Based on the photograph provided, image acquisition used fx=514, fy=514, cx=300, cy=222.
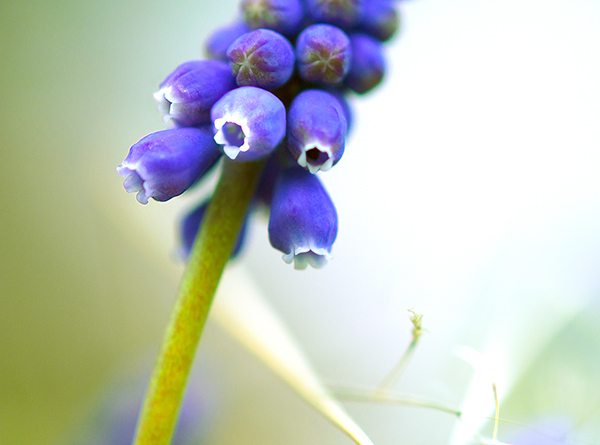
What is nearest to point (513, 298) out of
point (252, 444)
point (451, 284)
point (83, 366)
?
point (451, 284)

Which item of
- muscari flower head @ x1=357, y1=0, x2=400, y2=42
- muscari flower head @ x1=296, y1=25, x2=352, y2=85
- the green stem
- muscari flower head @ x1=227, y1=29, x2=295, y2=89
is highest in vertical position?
muscari flower head @ x1=357, y1=0, x2=400, y2=42

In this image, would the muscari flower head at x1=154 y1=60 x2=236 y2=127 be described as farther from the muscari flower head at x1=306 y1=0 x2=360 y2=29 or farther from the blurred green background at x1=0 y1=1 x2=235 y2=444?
the blurred green background at x1=0 y1=1 x2=235 y2=444

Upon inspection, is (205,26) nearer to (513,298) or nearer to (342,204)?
(342,204)

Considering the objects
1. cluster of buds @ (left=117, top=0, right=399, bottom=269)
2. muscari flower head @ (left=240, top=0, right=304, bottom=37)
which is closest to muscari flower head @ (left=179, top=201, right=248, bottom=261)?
cluster of buds @ (left=117, top=0, right=399, bottom=269)

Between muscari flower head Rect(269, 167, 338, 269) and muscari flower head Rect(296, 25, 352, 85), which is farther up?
muscari flower head Rect(296, 25, 352, 85)

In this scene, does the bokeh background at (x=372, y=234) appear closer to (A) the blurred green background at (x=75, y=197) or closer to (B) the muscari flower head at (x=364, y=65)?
(A) the blurred green background at (x=75, y=197)

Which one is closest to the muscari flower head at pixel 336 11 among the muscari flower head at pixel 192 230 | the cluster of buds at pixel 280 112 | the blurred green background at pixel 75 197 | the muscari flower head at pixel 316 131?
the cluster of buds at pixel 280 112

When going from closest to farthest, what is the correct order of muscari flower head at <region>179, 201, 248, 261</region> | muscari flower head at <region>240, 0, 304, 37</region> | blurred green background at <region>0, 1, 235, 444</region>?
muscari flower head at <region>240, 0, 304, 37</region>, muscari flower head at <region>179, 201, 248, 261</region>, blurred green background at <region>0, 1, 235, 444</region>
